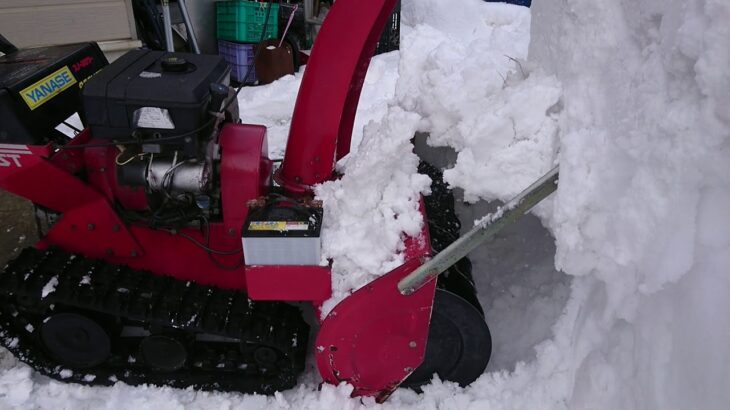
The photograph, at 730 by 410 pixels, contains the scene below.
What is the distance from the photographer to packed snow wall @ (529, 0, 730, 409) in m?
1.21

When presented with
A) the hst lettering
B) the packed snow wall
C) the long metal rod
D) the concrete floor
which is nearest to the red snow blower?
the hst lettering

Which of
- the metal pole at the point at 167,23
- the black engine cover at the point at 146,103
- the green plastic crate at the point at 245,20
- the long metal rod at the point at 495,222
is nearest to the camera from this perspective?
the long metal rod at the point at 495,222

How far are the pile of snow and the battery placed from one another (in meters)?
0.08

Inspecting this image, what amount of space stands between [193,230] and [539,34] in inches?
A: 61.1

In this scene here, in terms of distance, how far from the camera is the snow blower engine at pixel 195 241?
1.95 meters

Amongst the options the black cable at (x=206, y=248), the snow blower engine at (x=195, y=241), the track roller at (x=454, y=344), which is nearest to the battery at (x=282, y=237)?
the snow blower engine at (x=195, y=241)

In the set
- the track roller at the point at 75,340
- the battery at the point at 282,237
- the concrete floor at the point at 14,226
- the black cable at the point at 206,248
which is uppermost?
the battery at the point at 282,237

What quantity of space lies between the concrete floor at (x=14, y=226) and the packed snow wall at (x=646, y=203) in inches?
119

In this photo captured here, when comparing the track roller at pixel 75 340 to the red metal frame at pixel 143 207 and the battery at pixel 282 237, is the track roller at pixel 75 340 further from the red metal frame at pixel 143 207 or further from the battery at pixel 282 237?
the battery at pixel 282 237

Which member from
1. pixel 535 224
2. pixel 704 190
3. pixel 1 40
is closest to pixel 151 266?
pixel 1 40

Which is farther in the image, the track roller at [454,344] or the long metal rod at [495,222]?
the track roller at [454,344]

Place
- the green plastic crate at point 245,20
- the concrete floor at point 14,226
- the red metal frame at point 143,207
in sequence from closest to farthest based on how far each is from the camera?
the red metal frame at point 143,207, the concrete floor at point 14,226, the green plastic crate at point 245,20

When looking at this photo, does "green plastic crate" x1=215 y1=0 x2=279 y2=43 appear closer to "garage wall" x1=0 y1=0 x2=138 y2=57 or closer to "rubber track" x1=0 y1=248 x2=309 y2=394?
"garage wall" x1=0 y1=0 x2=138 y2=57

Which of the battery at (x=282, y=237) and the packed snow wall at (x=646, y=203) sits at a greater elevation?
the packed snow wall at (x=646, y=203)
